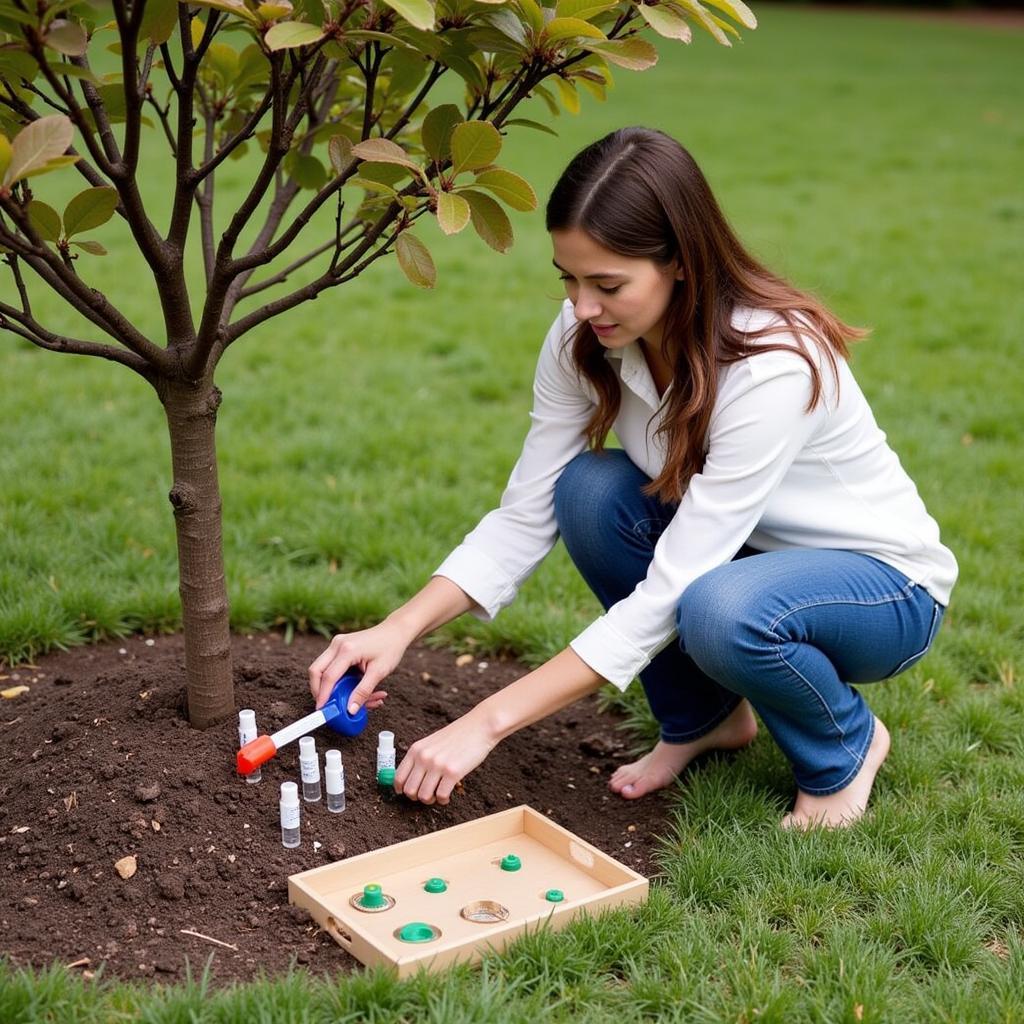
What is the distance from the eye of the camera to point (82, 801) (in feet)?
8.10

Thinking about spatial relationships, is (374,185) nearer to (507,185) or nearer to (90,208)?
(507,185)

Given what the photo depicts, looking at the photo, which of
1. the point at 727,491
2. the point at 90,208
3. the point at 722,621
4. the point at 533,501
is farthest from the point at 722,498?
the point at 90,208

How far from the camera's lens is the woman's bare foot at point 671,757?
2879mm

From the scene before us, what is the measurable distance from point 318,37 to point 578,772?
1.74 meters

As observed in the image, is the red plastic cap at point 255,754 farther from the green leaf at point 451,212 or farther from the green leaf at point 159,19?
the green leaf at point 159,19

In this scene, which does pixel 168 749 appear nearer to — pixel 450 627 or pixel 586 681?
pixel 586 681

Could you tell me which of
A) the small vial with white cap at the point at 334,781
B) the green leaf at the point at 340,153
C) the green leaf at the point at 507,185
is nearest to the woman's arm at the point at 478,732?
the small vial with white cap at the point at 334,781

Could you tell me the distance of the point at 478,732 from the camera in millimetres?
2398

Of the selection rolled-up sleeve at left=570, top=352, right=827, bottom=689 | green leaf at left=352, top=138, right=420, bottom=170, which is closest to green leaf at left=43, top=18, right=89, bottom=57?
green leaf at left=352, top=138, right=420, bottom=170

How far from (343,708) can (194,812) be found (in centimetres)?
35

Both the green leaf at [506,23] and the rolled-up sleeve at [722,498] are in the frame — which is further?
the rolled-up sleeve at [722,498]

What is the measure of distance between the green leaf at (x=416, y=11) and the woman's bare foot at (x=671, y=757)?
5.59ft

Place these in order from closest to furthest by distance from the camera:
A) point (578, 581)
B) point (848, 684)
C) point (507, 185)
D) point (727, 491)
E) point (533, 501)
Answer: point (507, 185) → point (727, 491) → point (848, 684) → point (533, 501) → point (578, 581)

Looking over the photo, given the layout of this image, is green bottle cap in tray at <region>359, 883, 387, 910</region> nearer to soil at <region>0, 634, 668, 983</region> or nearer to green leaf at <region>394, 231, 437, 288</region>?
Answer: soil at <region>0, 634, 668, 983</region>
